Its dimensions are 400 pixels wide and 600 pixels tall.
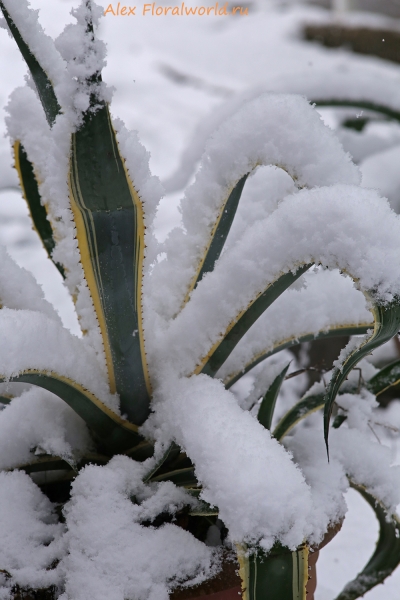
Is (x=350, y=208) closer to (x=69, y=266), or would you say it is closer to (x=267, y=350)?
(x=267, y=350)

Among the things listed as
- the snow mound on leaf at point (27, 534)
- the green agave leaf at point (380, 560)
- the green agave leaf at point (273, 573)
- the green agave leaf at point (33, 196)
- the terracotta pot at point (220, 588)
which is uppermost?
the green agave leaf at point (33, 196)

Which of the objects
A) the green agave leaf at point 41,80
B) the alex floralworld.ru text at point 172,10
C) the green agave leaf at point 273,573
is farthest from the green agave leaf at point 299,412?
the alex floralworld.ru text at point 172,10

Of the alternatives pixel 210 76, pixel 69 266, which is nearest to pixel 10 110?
pixel 69 266

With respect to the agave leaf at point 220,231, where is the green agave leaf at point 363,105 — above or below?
above

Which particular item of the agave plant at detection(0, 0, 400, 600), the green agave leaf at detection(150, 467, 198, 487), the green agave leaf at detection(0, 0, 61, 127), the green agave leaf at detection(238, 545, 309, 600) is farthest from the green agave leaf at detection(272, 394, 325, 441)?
the green agave leaf at detection(0, 0, 61, 127)

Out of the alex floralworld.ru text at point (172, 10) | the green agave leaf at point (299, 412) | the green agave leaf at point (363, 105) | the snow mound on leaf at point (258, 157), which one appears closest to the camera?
the snow mound on leaf at point (258, 157)

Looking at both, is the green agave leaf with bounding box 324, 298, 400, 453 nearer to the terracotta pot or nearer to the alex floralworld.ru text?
the terracotta pot

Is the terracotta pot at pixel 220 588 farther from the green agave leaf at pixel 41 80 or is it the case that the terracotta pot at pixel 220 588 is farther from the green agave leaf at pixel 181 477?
the green agave leaf at pixel 41 80

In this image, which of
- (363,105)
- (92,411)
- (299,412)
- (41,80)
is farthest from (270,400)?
(363,105)
